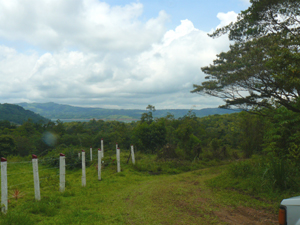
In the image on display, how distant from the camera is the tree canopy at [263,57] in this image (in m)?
6.72

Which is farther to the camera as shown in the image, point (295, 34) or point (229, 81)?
point (229, 81)

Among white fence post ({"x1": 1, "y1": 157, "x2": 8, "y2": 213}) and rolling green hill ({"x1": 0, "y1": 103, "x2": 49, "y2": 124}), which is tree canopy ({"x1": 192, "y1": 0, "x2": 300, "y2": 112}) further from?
rolling green hill ({"x1": 0, "y1": 103, "x2": 49, "y2": 124})

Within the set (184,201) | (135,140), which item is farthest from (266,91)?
(135,140)

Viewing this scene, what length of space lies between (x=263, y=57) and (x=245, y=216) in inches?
271

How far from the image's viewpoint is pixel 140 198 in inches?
266

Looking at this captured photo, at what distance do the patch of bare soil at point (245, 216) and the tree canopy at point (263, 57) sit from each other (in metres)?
3.57

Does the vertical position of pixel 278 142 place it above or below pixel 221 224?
above

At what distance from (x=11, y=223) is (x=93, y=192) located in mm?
3560

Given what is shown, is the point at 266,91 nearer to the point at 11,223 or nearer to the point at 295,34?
the point at 295,34

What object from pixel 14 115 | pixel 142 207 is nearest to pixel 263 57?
pixel 142 207

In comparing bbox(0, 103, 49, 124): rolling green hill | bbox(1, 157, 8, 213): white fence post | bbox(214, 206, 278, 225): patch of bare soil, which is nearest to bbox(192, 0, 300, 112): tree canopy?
bbox(214, 206, 278, 225): patch of bare soil

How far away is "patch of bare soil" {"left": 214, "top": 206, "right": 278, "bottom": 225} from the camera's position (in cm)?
473

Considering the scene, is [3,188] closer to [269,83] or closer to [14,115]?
[269,83]

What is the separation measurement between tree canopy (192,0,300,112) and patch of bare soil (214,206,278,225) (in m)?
3.57
